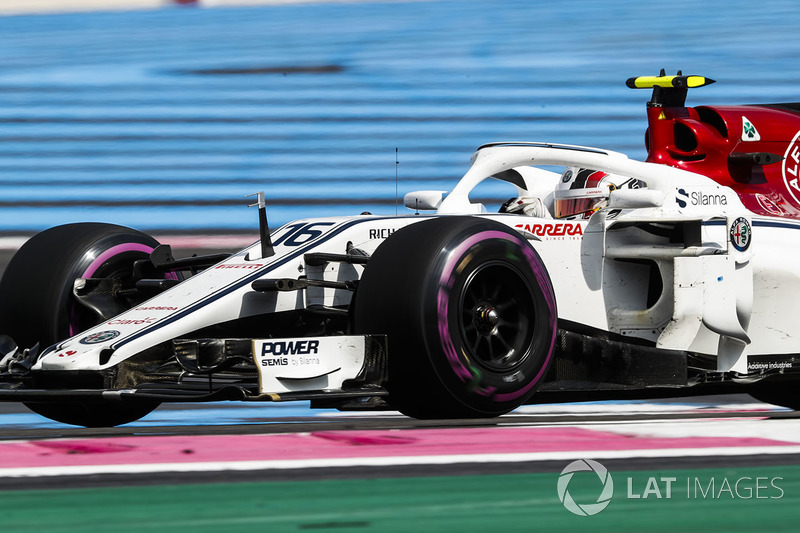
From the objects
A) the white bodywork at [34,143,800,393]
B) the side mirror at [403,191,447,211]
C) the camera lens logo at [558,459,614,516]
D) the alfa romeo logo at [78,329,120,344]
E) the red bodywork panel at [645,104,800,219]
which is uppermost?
the red bodywork panel at [645,104,800,219]

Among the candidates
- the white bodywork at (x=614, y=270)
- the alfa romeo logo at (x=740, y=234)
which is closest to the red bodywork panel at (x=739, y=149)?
the white bodywork at (x=614, y=270)

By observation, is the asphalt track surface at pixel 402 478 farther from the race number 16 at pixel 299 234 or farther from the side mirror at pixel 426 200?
the side mirror at pixel 426 200

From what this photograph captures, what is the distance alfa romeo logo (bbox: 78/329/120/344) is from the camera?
5.42 metres

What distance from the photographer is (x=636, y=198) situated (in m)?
6.44

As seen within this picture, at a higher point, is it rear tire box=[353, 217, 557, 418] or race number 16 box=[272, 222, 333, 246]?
race number 16 box=[272, 222, 333, 246]

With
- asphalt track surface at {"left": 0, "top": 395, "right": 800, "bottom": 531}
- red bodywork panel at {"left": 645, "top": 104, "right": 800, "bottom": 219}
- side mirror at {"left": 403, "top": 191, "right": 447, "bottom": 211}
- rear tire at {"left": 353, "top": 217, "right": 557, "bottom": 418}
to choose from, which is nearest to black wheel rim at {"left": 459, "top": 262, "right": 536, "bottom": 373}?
rear tire at {"left": 353, "top": 217, "right": 557, "bottom": 418}

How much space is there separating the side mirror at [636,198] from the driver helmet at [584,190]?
274 mm

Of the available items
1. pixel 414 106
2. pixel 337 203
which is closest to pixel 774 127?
pixel 337 203

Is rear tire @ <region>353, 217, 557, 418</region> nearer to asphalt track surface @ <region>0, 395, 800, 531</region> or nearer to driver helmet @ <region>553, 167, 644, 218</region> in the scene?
asphalt track surface @ <region>0, 395, 800, 531</region>

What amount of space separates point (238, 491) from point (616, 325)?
328 centimetres

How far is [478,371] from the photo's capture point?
5.32 meters

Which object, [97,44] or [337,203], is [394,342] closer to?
[337,203]

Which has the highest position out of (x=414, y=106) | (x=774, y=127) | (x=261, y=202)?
(x=414, y=106)

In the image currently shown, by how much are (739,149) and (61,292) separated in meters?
3.84
